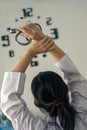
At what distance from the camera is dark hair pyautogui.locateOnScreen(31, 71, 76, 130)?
0.96 m

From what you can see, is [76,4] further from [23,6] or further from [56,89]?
[56,89]

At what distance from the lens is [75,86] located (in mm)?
1053

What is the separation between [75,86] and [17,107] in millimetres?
243

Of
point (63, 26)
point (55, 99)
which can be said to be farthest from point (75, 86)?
point (63, 26)

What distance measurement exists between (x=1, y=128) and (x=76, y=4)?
145 cm

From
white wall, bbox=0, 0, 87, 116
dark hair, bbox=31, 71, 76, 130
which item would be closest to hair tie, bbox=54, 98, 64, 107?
dark hair, bbox=31, 71, 76, 130

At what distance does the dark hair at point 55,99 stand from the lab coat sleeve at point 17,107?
58mm

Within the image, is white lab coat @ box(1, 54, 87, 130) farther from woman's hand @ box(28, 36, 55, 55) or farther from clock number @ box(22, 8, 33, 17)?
clock number @ box(22, 8, 33, 17)

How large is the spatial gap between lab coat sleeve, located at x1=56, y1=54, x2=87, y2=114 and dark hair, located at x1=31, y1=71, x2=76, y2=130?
0.04 metres

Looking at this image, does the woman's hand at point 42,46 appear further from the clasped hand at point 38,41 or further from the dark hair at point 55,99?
the dark hair at point 55,99

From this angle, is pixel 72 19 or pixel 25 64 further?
pixel 72 19

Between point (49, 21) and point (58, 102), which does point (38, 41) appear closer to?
point (58, 102)

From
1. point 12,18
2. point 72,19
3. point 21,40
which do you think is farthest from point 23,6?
point 72,19

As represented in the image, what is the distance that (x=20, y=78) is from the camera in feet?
3.33
